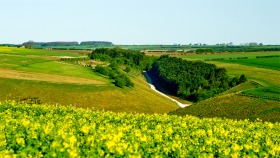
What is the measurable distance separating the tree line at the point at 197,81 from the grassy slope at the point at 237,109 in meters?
36.7

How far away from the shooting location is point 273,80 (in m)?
110

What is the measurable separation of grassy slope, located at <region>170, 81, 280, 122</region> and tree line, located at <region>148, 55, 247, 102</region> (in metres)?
36.7

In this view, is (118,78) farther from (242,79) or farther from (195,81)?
(242,79)

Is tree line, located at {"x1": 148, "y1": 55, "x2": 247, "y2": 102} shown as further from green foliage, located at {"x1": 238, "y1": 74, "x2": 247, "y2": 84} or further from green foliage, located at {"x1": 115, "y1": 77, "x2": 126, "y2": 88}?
green foliage, located at {"x1": 115, "y1": 77, "x2": 126, "y2": 88}

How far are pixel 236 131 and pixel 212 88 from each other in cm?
9739

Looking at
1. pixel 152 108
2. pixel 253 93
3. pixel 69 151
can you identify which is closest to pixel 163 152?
pixel 69 151

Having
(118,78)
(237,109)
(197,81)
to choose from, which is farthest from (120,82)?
(237,109)

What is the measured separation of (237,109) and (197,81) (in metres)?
58.0

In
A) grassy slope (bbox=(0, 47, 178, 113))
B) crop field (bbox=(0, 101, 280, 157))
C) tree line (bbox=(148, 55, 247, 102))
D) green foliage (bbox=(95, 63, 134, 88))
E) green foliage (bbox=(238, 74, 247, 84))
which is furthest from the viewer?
tree line (bbox=(148, 55, 247, 102))

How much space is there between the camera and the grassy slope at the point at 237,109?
60.4 m

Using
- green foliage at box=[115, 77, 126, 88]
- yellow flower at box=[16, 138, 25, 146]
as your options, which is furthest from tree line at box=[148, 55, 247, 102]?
yellow flower at box=[16, 138, 25, 146]

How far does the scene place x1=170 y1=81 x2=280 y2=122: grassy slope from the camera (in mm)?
60416

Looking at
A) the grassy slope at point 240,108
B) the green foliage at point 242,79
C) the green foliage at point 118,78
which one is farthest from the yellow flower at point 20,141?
the green foliage at point 242,79

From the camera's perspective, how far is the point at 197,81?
406 ft
